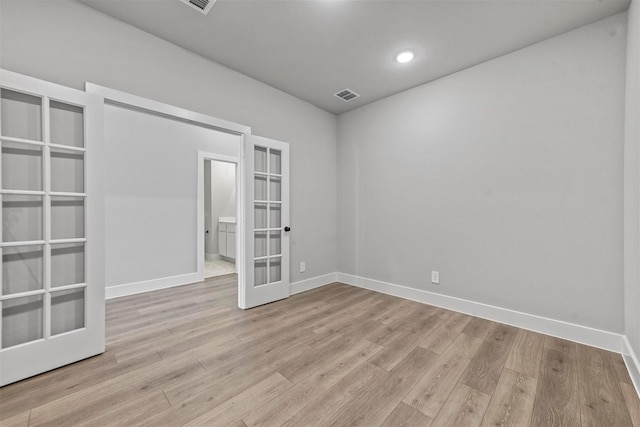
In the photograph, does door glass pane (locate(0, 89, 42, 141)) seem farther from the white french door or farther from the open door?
the open door

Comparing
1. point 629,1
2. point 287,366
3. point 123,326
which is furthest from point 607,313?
point 123,326

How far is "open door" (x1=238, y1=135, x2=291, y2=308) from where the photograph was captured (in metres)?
2.89

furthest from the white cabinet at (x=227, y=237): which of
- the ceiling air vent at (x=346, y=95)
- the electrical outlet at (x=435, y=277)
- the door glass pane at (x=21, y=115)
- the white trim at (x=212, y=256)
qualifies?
the electrical outlet at (x=435, y=277)

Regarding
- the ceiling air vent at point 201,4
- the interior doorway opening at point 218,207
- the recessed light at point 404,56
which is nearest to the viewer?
the ceiling air vent at point 201,4

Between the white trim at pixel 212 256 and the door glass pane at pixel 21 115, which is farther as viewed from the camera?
the white trim at pixel 212 256

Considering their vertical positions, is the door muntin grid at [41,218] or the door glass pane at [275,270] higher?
the door muntin grid at [41,218]

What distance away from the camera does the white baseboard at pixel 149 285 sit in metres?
3.22

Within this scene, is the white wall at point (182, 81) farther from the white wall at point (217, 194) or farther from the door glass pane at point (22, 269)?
the white wall at point (217, 194)

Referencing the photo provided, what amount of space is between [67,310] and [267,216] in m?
1.88

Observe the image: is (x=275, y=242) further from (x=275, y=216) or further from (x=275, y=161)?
(x=275, y=161)

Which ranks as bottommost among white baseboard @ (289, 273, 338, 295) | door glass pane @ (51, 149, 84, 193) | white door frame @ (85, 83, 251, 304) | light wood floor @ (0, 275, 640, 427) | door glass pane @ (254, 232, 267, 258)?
light wood floor @ (0, 275, 640, 427)

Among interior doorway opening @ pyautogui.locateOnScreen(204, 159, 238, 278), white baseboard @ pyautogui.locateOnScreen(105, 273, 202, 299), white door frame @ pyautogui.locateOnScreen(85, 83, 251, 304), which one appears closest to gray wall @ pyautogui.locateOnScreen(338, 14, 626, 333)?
white door frame @ pyautogui.locateOnScreen(85, 83, 251, 304)

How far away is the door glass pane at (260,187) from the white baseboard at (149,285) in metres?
1.89

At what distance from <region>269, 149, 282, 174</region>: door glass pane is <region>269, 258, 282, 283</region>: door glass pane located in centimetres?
114
